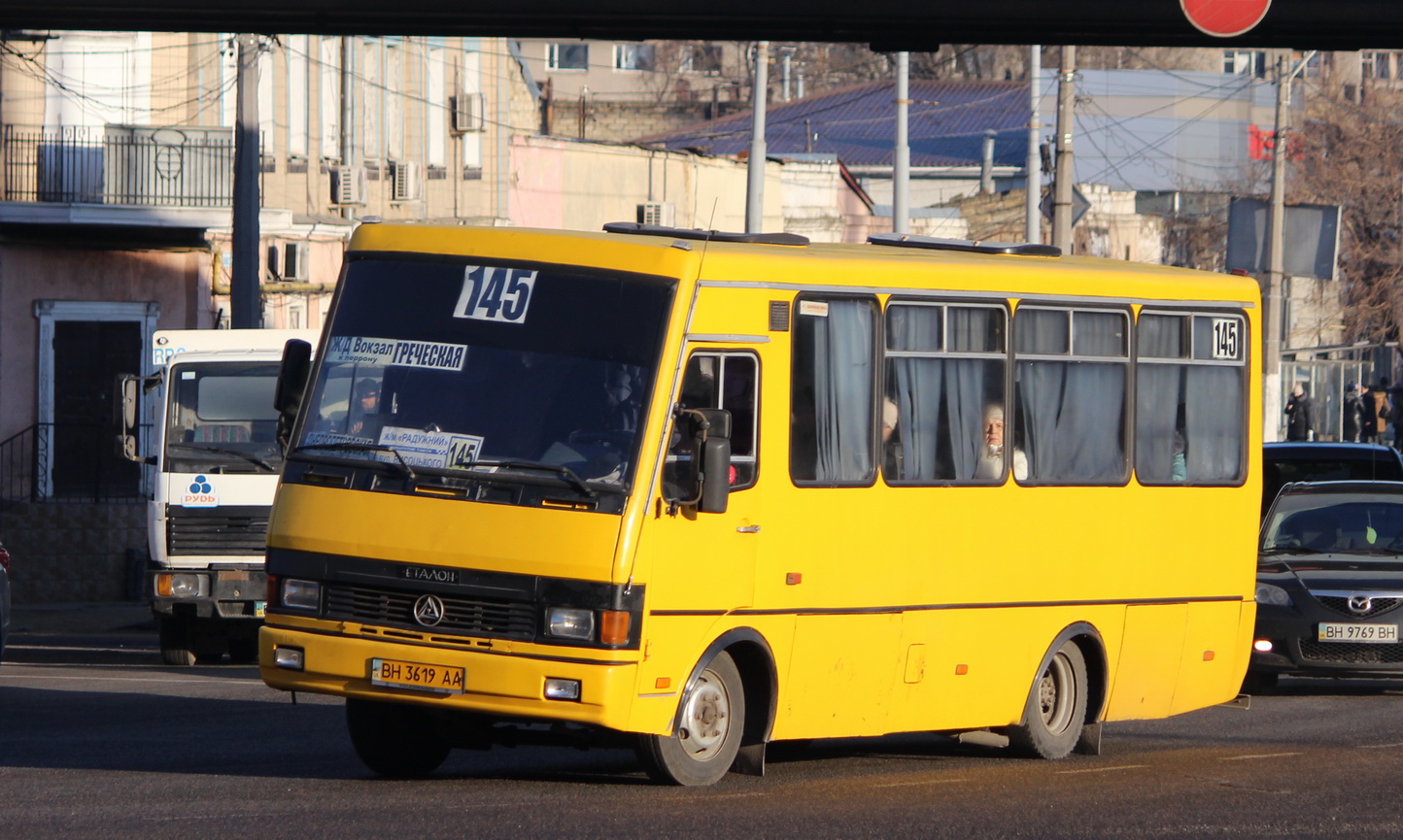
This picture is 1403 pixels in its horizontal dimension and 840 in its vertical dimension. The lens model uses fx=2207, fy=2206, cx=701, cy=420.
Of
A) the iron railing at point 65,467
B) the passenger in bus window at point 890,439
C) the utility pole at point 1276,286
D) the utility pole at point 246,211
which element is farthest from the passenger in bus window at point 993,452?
the utility pole at point 1276,286

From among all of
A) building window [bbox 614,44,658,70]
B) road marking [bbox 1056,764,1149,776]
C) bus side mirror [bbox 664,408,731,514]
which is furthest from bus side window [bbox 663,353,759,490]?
building window [bbox 614,44,658,70]

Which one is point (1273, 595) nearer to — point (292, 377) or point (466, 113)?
point (292, 377)

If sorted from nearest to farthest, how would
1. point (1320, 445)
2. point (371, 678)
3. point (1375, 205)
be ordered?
point (371, 678), point (1320, 445), point (1375, 205)

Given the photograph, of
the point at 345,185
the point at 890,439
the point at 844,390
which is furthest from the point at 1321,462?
the point at 345,185

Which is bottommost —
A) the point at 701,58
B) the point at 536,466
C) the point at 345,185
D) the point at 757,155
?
the point at 536,466

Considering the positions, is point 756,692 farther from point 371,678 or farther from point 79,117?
point 79,117

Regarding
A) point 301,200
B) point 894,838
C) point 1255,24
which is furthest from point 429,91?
point 894,838

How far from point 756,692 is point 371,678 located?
184cm

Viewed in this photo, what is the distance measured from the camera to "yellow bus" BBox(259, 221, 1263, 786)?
9.45m

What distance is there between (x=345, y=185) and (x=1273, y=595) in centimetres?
2154

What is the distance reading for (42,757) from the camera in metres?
11.0

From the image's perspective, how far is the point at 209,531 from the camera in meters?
17.8

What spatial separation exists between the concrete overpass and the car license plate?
4.04m

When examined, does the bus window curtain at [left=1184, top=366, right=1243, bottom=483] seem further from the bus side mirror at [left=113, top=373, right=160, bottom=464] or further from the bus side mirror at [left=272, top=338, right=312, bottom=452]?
the bus side mirror at [left=113, top=373, right=160, bottom=464]
